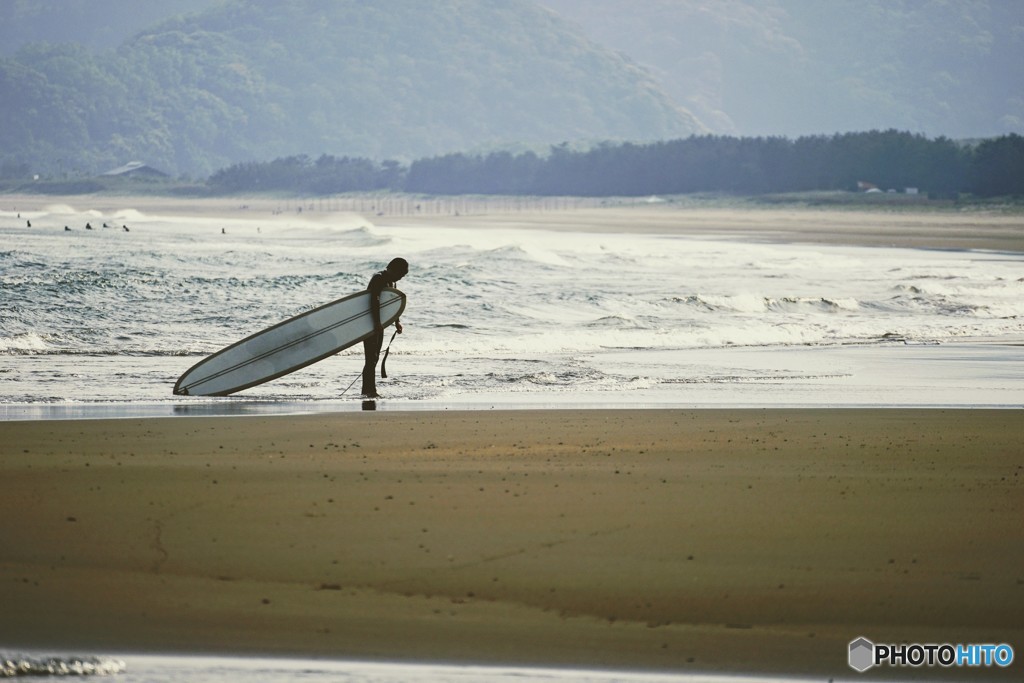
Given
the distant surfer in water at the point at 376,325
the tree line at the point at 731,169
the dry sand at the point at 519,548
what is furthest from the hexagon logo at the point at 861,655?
the tree line at the point at 731,169

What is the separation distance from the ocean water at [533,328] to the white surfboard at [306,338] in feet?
1.08

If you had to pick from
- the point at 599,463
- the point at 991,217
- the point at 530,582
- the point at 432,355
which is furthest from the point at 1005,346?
the point at 991,217

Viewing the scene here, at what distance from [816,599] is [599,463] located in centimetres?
353

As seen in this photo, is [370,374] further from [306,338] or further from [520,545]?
[520,545]

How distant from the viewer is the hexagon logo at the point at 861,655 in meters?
5.97

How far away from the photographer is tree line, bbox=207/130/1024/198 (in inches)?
4619

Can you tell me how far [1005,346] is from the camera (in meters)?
21.5

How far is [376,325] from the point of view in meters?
16.4

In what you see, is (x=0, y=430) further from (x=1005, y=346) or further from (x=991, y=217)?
(x=991, y=217)

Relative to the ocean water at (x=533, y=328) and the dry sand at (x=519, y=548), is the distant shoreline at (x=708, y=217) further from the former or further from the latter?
the dry sand at (x=519, y=548)

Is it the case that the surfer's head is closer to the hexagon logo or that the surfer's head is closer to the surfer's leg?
the surfer's leg

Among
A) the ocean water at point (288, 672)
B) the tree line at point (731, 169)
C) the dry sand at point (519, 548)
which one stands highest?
the tree line at point (731, 169)

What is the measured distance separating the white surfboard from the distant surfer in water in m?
0.12

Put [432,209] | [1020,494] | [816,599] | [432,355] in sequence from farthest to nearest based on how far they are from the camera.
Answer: [432,209] < [432,355] < [1020,494] < [816,599]
